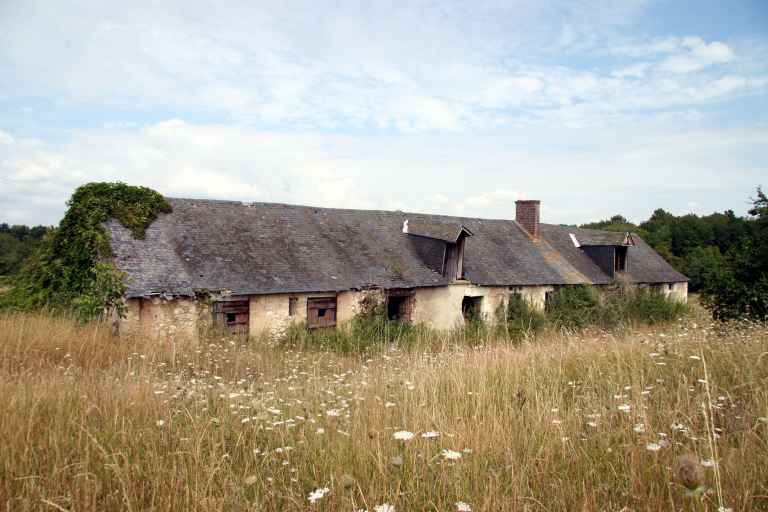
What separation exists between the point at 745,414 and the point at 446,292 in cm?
1623

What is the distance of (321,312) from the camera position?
1667 centimetres

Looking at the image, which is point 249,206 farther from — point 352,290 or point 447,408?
point 447,408

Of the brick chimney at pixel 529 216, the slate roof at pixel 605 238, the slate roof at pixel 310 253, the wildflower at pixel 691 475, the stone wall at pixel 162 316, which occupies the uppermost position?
the brick chimney at pixel 529 216

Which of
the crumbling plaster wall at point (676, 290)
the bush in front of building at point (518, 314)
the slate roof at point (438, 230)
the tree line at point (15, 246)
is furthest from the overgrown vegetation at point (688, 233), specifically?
the tree line at point (15, 246)

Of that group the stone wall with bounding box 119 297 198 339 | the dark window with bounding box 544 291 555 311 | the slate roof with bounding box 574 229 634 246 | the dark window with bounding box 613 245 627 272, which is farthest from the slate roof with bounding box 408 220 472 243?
the dark window with bounding box 613 245 627 272

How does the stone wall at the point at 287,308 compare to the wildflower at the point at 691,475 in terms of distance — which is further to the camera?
the stone wall at the point at 287,308

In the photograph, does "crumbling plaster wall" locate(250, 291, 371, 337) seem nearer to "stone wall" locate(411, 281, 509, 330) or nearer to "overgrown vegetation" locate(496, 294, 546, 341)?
"stone wall" locate(411, 281, 509, 330)

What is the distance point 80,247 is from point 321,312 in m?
7.50

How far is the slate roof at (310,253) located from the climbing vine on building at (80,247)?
1.37ft

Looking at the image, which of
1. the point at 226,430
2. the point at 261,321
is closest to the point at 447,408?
the point at 226,430

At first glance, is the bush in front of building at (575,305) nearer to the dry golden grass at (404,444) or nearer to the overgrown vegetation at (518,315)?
the overgrown vegetation at (518,315)

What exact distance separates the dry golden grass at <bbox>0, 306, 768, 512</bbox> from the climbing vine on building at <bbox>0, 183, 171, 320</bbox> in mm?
10262

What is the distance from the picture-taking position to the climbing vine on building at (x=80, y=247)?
14078 mm

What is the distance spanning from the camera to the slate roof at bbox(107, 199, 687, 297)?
48.0 ft
